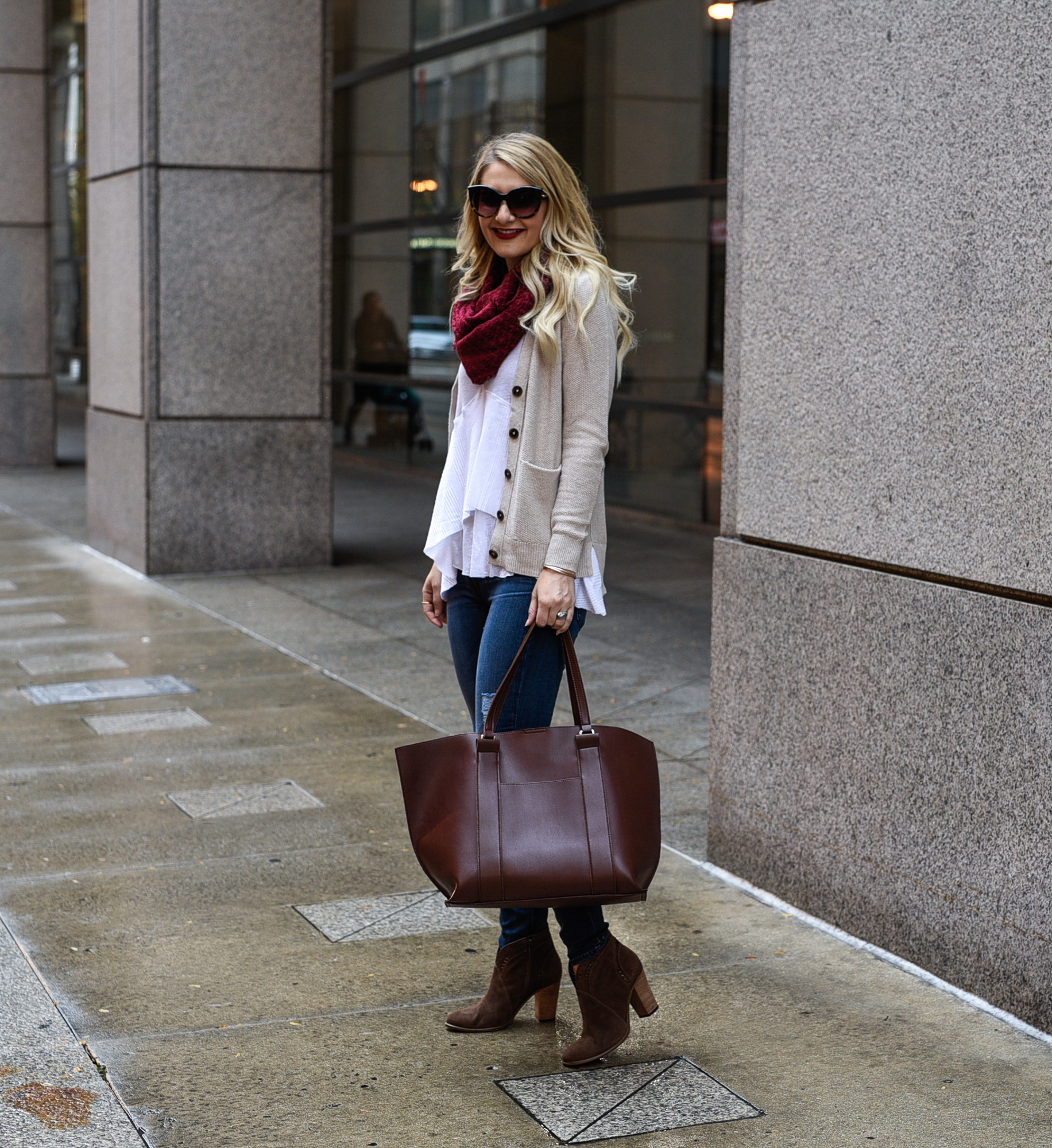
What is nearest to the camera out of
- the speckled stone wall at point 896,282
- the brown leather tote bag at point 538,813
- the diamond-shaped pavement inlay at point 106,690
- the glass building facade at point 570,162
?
the brown leather tote bag at point 538,813

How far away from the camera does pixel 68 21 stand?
1256 inches

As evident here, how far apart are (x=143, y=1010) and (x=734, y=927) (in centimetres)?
159

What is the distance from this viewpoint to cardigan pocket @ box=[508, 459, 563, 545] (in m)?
3.48

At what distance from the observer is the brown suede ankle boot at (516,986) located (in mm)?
3699

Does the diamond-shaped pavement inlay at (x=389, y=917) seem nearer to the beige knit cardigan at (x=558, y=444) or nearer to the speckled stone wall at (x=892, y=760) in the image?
the speckled stone wall at (x=892, y=760)

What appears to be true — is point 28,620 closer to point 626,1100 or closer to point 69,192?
point 626,1100

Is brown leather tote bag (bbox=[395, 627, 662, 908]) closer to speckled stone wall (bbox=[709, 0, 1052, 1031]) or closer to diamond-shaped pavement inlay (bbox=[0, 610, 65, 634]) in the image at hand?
speckled stone wall (bbox=[709, 0, 1052, 1031])

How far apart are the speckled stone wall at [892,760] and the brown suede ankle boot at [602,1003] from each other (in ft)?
3.10

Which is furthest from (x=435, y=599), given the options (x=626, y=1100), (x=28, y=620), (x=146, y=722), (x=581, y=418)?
(x=28, y=620)

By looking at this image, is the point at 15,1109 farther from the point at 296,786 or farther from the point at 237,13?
the point at 237,13

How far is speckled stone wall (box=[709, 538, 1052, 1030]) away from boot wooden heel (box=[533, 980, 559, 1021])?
98 cm

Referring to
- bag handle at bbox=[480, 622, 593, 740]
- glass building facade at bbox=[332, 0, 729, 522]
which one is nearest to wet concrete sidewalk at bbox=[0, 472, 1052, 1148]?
bag handle at bbox=[480, 622, 593, 740]

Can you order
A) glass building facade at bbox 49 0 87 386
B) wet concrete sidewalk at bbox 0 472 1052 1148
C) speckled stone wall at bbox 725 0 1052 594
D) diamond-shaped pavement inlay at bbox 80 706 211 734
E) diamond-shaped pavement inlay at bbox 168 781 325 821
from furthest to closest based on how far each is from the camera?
glass building facade at bbox 49 0 87 386 < diamond-shaped pavement inlay at bbox 80 706 211 734 < diamond-shaped pavement inlay at bbox 168 781 325 821 < speckled stone wall at bbox 725 0 1052 594 < wet concrete sidewalk at bbox 0 472 1052 1148

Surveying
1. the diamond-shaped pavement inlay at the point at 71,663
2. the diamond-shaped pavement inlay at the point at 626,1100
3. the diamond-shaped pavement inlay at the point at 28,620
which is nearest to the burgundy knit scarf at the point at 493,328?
the diamond-shaped pavement inlay at the point at 626,1100
